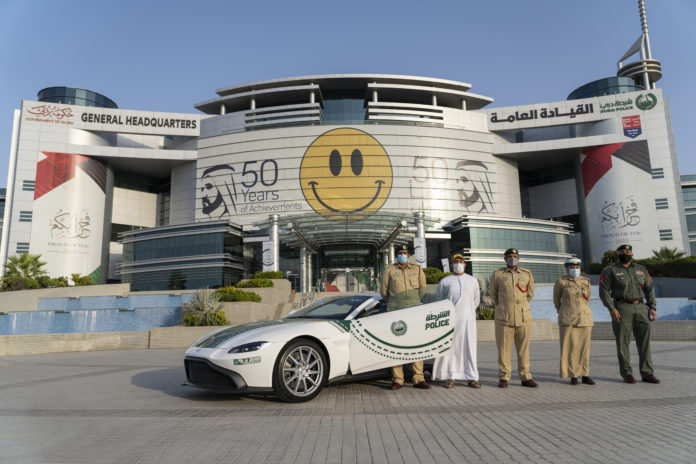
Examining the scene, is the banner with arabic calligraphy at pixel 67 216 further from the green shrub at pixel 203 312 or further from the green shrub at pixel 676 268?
the green shrub at pixel 676 268

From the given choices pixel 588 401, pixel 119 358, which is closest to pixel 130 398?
pixel 588 401

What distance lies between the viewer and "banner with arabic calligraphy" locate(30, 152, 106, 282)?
152ft

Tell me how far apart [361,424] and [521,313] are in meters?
3.18

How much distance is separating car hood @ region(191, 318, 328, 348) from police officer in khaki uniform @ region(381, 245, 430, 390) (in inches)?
47.3

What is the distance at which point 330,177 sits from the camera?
47031 mm

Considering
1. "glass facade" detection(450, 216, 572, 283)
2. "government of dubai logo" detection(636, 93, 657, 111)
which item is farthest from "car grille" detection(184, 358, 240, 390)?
"government of dubai logo" detection(636, 93, 657, 111)

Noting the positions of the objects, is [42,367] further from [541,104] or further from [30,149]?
[541,104]

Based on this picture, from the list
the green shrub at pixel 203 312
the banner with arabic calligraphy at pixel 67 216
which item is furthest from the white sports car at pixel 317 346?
the banner with arabic calligraphy at pixel 67 216

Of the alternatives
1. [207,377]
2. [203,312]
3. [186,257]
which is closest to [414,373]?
[207,377]

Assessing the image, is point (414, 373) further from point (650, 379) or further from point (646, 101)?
point (646, 101)

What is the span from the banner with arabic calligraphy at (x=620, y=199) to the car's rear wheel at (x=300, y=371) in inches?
1976

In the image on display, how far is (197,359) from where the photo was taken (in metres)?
5.36

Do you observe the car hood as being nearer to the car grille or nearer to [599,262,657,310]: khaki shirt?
the car grille

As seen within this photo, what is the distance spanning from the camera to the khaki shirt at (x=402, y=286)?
6336 millimetres
